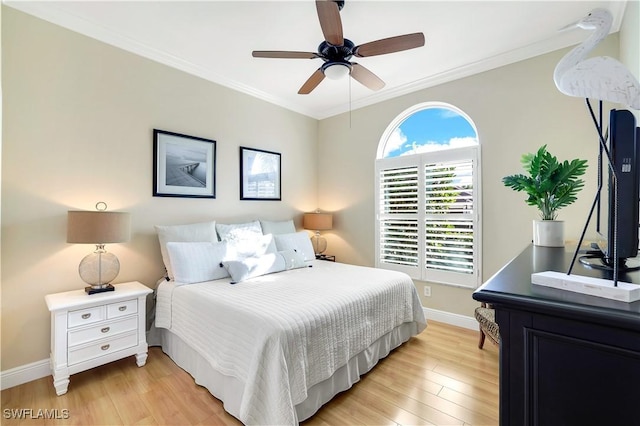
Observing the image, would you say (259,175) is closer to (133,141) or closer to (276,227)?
(276,227)

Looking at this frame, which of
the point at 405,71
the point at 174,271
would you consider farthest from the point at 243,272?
the point at 405,71

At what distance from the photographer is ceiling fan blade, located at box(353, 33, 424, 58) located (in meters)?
1.92

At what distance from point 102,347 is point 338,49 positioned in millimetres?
2907

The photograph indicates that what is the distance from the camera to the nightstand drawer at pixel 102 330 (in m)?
2.04

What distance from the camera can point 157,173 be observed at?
2.83 m

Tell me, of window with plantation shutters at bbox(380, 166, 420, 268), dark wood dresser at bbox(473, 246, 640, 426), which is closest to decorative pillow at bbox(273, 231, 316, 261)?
window with plantation shutters at bbox(380, 166, 420, 268)

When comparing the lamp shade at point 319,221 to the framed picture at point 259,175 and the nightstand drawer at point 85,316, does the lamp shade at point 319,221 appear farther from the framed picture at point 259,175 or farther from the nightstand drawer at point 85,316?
the nightstand drawer at point 85,316

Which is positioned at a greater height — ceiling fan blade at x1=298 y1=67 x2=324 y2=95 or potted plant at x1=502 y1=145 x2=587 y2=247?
ceiling fan blade at x1=298 y1=67 x2=324 y2=95

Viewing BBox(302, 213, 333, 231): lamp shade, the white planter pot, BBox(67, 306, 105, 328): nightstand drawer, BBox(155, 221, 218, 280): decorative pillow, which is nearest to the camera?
the white planter pot

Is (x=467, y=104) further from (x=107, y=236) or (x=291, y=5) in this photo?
(x=107, y=236)

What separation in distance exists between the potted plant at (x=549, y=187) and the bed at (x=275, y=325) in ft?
3.92

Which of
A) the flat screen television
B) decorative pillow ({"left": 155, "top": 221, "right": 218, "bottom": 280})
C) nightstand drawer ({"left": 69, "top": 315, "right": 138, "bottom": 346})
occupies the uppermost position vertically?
the flat screen television

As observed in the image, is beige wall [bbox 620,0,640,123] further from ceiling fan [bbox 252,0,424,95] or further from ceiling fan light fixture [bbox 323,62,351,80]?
ceiling fan light fixture [bbox 323,62,351,80]

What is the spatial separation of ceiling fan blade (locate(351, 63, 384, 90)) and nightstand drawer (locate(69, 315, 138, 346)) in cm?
273
